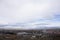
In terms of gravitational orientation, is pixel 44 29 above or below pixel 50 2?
below

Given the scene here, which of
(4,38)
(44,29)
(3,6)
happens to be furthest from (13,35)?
(3,6)

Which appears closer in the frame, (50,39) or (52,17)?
(50,39)

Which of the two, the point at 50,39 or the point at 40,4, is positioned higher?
the point at 40,4

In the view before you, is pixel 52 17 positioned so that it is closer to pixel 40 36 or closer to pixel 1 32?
pixel 40 36

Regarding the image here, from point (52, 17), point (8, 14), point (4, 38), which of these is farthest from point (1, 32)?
point (52, 17)

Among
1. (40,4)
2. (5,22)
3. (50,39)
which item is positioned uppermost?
(40,4)

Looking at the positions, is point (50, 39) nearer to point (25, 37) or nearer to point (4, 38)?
point (25, 37)

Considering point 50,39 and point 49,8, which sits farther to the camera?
point 49,8
